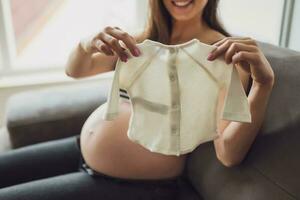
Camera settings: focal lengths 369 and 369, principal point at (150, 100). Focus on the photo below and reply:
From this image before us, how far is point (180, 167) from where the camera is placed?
995 mm

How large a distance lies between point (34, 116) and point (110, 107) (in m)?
0.56

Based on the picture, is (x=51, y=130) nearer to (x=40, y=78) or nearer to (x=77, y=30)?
(x=40, y=78)

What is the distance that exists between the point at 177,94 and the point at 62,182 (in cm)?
39

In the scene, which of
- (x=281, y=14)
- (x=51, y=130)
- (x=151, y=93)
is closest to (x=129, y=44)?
(x=151, y=93)

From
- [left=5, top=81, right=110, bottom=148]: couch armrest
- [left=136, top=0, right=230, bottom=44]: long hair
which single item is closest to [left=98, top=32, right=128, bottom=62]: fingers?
[left=136, top=0, right=230, bottom=44]: long hair

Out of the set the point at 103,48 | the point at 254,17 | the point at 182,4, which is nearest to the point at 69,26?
the point at 254,17

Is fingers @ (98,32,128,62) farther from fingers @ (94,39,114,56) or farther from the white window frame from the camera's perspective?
the white window frame

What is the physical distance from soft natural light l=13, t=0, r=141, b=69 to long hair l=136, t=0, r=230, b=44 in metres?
0.86

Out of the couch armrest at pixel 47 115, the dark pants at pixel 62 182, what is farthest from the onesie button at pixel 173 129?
the couch armrest at pixel 47 115

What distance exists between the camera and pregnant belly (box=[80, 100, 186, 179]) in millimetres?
937

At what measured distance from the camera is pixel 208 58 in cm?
72

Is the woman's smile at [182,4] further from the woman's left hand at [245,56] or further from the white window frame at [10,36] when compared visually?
the white window frame at [10,36]

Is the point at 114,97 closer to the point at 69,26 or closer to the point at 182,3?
the point at 182,3

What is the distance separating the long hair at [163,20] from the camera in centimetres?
101
